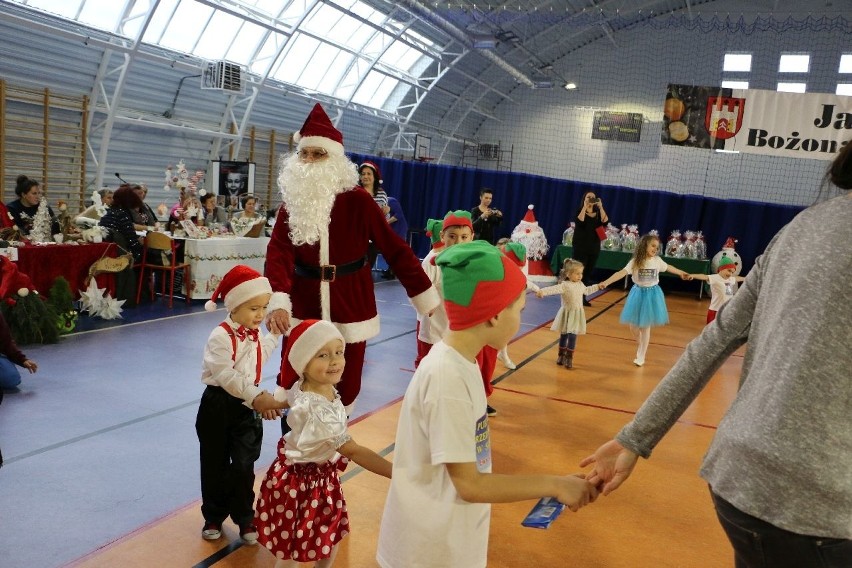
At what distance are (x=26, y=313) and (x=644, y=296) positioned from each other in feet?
18.0

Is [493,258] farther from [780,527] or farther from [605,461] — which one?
[780,527]

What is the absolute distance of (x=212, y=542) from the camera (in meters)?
2.95

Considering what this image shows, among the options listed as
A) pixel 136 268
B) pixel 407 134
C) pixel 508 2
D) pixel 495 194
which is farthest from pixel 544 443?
pixel 407 134

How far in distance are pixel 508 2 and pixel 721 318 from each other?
19588 mm

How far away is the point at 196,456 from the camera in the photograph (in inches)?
153

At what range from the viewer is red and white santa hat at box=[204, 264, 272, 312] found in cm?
285

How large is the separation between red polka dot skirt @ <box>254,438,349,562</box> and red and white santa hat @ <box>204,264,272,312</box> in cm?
72

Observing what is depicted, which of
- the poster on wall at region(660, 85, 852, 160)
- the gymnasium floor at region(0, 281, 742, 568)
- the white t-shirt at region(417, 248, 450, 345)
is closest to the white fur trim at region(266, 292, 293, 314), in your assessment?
the gymnasium floor at region(0, 281, 742, 568)

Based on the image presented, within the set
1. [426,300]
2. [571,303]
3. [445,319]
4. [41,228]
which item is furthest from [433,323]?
[41,228]

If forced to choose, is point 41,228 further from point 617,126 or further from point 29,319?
point 617,126

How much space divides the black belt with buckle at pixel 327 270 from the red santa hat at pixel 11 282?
11.2 ft

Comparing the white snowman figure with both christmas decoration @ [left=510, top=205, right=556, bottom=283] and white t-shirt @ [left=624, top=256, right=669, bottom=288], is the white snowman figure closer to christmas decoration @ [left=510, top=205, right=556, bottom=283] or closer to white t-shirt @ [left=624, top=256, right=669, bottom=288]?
christmas decoration @ [left=510, top=205, right=556, bottom=283]

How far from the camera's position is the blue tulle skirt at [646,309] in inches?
264

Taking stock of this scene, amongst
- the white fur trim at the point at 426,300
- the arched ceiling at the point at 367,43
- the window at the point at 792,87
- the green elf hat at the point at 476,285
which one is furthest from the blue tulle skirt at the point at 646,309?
the window at the point at 792,87
